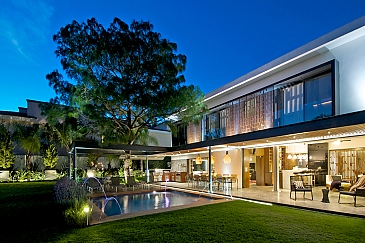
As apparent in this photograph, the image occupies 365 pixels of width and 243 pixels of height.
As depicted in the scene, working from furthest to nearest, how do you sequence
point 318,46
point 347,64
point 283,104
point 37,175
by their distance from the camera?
point 37,175 → point 283,104 → point 318,46 → point 347,64

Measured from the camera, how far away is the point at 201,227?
847 cm

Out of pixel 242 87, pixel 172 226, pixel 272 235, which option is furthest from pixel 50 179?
pixel 272 235

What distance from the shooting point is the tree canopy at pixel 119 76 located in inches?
734

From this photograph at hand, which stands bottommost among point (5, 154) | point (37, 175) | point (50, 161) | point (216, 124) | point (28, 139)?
point (37, 175)

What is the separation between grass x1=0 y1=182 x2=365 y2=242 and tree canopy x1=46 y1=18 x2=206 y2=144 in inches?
361

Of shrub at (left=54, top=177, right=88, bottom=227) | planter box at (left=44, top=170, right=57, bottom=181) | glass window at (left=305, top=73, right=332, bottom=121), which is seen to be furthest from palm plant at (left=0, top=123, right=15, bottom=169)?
glass window at (left=305, top=73, right=332, bottom=121)

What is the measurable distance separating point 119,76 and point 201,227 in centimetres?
1431

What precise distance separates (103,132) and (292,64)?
41.4ft

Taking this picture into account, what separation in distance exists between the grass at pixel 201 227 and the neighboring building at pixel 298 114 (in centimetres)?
316

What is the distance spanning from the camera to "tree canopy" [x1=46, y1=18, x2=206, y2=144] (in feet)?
61.2

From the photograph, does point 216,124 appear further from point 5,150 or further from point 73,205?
point 5,150

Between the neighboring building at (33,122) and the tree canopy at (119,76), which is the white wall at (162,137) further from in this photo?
the tree canopy at (119,76)

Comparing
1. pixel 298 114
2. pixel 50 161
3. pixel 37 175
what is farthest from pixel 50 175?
pixel 298 114

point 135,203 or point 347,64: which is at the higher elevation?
point 347,64
